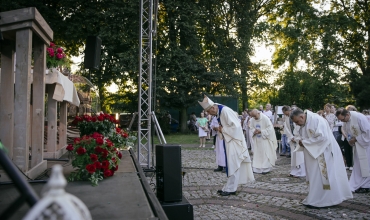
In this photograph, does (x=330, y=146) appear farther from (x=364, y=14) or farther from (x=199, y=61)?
(x=364, y=14)

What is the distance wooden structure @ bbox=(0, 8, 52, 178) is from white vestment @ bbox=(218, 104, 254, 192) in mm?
4058

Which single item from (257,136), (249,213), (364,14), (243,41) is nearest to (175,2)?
(243,41)

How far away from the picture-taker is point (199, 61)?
30344 millimetres

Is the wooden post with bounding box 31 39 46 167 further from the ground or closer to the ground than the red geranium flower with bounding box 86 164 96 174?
further from the ground

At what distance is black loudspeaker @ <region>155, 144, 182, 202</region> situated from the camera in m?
5.83

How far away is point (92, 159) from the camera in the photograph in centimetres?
545

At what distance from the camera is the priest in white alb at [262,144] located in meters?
12.0

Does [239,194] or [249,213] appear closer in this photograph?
[249,213]

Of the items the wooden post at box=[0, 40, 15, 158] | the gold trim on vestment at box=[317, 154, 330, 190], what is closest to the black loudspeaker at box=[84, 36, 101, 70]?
the wooden post at box=[0, 40, 15, 158]

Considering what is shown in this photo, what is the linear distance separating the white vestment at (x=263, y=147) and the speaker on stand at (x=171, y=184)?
642cm

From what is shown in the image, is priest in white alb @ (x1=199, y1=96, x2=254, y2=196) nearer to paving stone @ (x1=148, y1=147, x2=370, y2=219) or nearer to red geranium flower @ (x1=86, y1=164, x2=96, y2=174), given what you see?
paving stone @ (x1=148, y1=147, x2=370, y2=219)

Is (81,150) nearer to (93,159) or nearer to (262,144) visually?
(93,159)

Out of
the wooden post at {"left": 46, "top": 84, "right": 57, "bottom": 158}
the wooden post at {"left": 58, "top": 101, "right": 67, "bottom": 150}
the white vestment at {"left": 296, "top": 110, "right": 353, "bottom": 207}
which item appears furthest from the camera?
the wooden post at {"left": 58, "top": 101, "right": 67, "bottom": 150}

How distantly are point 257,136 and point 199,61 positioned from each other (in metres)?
18.5
